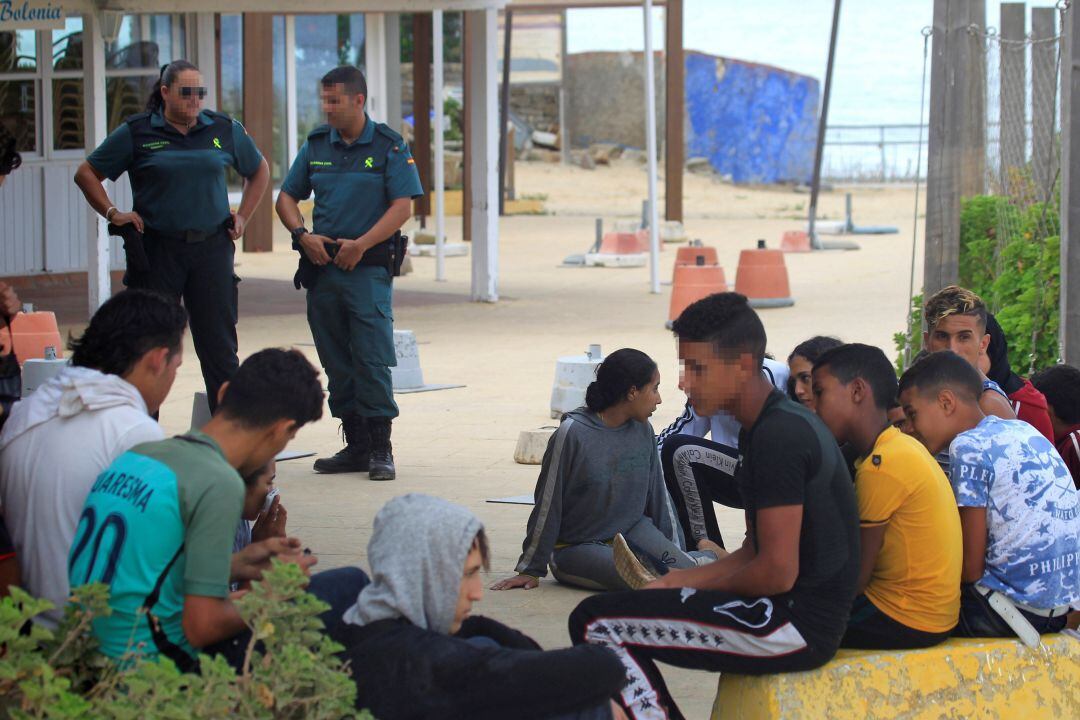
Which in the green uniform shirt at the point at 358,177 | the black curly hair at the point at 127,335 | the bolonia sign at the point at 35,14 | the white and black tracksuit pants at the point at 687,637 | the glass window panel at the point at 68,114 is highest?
the bolonia sign at the point at 35,14

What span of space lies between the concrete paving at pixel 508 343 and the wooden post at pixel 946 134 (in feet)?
6.11

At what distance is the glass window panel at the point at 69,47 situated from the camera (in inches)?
558

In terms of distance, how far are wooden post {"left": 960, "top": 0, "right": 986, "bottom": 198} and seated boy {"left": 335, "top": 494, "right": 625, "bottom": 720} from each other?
6.80 metres

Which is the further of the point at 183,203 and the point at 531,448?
the point at 531,448

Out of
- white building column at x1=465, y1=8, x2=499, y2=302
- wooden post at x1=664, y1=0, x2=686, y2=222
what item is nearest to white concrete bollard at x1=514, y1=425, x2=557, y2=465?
white building column at x1=465, y1=8, x2=499, y2=302

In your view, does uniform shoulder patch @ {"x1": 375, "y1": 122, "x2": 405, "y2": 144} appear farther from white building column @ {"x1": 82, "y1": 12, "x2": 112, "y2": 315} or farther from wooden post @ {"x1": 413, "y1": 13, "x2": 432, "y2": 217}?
wooden post @ {"x1": 413, "y1": 13, "x2": 432, "y2": 217}

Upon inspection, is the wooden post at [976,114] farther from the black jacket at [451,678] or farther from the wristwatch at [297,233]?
the black jacket at [451,678]

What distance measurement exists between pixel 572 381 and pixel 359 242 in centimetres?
204

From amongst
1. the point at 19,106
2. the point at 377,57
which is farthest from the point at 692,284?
the point at 377,57

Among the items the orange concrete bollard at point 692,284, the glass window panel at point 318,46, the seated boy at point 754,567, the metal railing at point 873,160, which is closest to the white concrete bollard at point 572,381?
the orange concrete bollard at point 692,284

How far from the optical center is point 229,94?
22.7m

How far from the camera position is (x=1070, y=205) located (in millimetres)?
6637

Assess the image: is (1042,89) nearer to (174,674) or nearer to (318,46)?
(174,674)

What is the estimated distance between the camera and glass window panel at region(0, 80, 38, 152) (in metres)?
13.9
